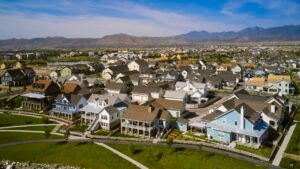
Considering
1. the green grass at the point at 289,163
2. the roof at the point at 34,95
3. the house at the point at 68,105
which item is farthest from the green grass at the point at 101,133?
the green grass at the point at 289,163

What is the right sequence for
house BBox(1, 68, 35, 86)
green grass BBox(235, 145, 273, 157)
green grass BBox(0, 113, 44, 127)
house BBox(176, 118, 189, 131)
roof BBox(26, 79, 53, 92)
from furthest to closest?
house BBox(1, 68, 35, 86), roof BBox(26, 79, 53, 92), green grass BBox(0, 113, 44, 127), house BBox(176, 118, 189, 131), green grass BBox(235, 145, 273, 157)

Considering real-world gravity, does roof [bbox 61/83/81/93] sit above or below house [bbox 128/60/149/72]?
below

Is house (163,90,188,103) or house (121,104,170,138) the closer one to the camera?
house (121,104,170,138)

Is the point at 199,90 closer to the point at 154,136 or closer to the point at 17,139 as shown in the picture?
the point at 154,136

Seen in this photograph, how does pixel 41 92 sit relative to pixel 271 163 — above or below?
above

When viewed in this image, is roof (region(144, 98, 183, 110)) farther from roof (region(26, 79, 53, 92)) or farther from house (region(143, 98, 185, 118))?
roof (region(26, 79, 53, 92))

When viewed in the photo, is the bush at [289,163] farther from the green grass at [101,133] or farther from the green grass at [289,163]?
the green grass at [101,133]

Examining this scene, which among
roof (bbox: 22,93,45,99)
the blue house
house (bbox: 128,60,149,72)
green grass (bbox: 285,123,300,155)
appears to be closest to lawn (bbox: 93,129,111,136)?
the blue house

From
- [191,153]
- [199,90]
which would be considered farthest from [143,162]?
[199,90]
